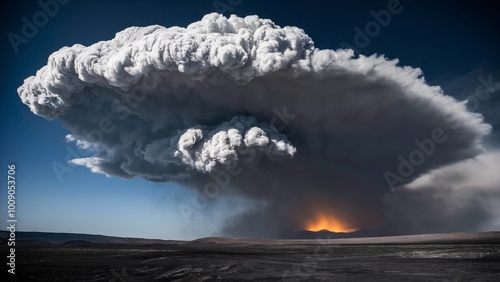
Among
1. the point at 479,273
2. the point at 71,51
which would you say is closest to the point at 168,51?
the point at 71,51

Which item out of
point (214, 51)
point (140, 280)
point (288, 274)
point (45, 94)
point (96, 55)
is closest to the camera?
point (140, 280)

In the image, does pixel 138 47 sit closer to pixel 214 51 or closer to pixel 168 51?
pixel 168 51

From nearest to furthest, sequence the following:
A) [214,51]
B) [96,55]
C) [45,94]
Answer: [214,51], [96,55], [45,94]

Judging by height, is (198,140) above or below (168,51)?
below

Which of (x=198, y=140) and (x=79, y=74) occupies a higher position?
(x=79, y=74)

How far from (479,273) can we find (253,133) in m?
22.6

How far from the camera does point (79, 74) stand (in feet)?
119

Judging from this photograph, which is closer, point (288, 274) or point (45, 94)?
point (288, 274)

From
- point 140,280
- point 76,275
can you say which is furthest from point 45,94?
point 140,280

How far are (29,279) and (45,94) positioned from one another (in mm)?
25062

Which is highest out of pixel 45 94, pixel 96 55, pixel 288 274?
pixel 96 55

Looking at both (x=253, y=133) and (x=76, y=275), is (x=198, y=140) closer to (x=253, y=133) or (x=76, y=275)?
(x=253, y=133)

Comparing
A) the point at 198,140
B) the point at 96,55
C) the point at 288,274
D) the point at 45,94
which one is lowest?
the point at 288,274

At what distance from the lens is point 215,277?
19.9 metres
